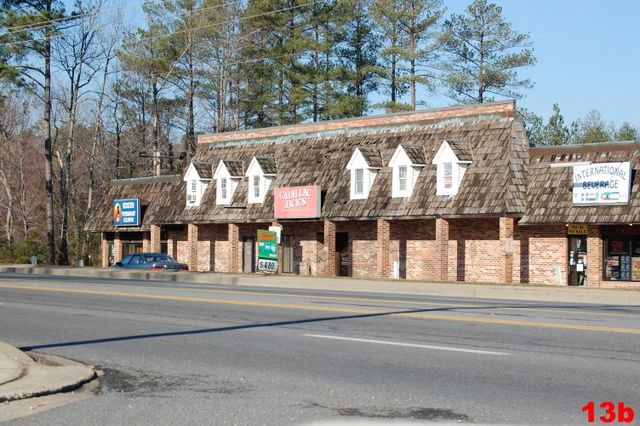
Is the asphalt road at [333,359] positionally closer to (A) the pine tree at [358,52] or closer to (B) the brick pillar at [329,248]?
(B) the brick pillar at [329,248]

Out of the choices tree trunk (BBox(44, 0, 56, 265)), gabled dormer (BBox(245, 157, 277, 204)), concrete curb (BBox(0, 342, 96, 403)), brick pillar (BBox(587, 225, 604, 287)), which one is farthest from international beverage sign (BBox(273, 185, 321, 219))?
concrete curb (BBox(0, 342, 96, 403))

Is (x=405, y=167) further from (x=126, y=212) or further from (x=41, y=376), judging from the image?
(x=41, y=376)

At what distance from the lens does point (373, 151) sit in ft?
133

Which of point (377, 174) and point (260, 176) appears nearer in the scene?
point (377, 174)

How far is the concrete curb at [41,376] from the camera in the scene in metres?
9.59

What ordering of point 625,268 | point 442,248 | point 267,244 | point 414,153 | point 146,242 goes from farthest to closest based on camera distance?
point 146,242
point 414,153
point 267,244
point 442,248
point 625,268

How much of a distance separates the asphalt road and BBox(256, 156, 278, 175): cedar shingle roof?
2429 centimetres

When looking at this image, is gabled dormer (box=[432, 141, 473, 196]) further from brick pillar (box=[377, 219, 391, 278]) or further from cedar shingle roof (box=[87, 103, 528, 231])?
brick pillar (box=[377, 219, 391, 278])

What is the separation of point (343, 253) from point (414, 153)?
6.76 metres

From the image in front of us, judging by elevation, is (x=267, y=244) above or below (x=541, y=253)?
above

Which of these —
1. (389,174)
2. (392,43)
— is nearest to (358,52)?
(392,43)

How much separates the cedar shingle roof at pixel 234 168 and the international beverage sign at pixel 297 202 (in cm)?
402

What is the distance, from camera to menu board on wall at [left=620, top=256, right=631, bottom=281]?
34.2 meters

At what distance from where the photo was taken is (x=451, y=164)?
122 ft
